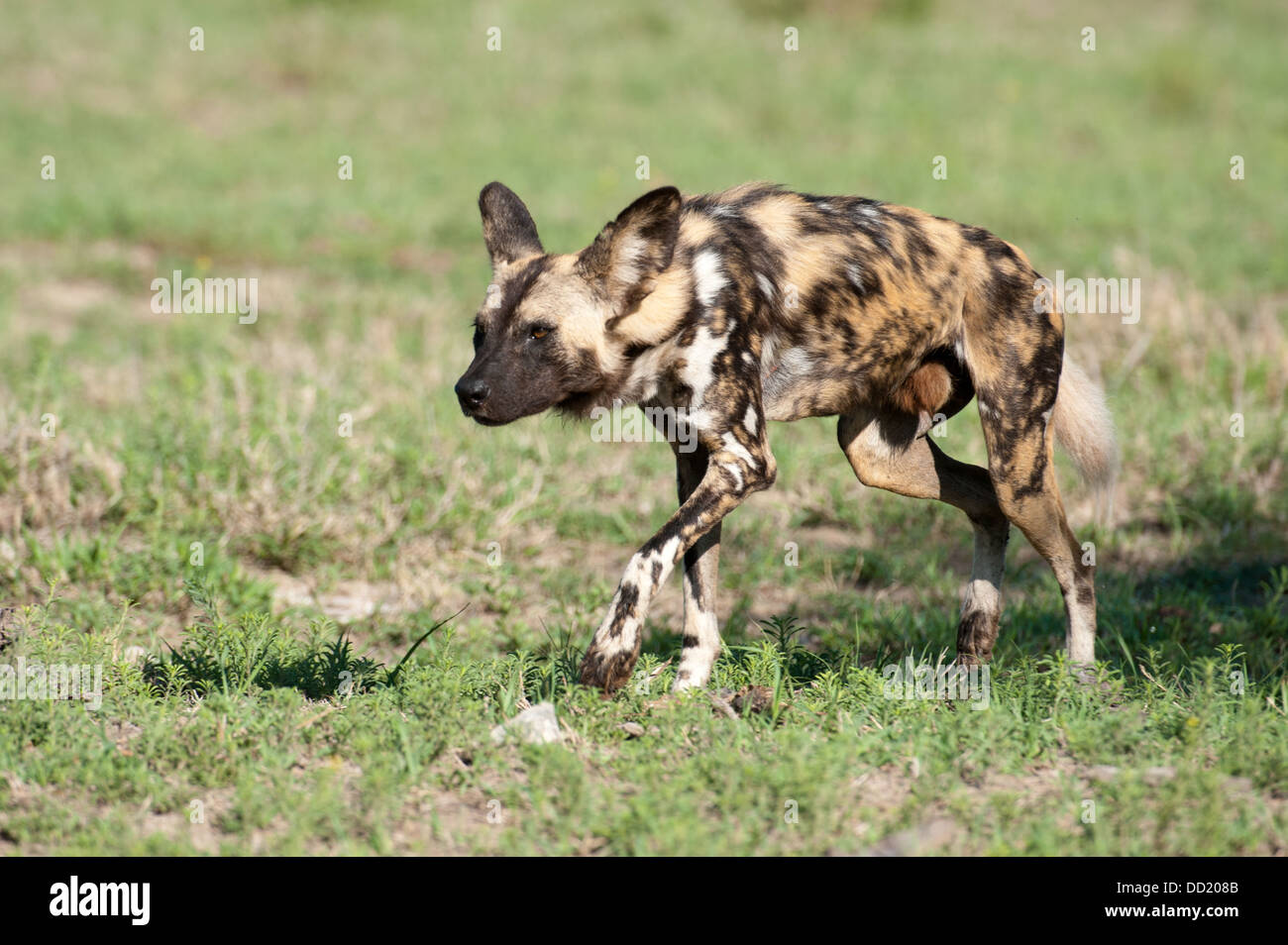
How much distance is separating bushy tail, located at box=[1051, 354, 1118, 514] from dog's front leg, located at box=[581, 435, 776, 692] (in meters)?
1.26

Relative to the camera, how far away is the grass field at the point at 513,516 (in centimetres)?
308

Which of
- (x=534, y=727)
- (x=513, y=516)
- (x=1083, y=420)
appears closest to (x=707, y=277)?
(x=534, y=727)

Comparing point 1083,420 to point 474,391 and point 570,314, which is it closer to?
point 570,314

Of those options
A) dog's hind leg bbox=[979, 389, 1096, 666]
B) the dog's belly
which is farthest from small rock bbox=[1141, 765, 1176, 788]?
the dog's belly

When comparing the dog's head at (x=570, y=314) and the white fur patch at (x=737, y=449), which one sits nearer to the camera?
the dog's head at (x=570, y=314)

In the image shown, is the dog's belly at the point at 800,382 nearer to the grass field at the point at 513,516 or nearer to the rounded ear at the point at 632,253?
the rounded ear at the point at 632,253

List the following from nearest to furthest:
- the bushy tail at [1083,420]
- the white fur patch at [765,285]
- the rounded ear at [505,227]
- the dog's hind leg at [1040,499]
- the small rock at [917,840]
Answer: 1. the small rock at [917,840]
2. the white fur patch at [765,285]
3. the rounded ear at [505,227]
4. the dog's hind leg at [1040,499]
5. the bushy tail at [1083,420]

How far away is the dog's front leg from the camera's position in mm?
3471

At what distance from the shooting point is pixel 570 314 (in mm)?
3615

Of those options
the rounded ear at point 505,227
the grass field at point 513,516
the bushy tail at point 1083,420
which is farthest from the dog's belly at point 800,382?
the bushy tail at point 1083,420

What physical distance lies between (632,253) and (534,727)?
128cm

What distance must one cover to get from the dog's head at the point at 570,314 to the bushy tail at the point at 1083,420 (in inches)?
61.3

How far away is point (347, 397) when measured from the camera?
6.35 metres
